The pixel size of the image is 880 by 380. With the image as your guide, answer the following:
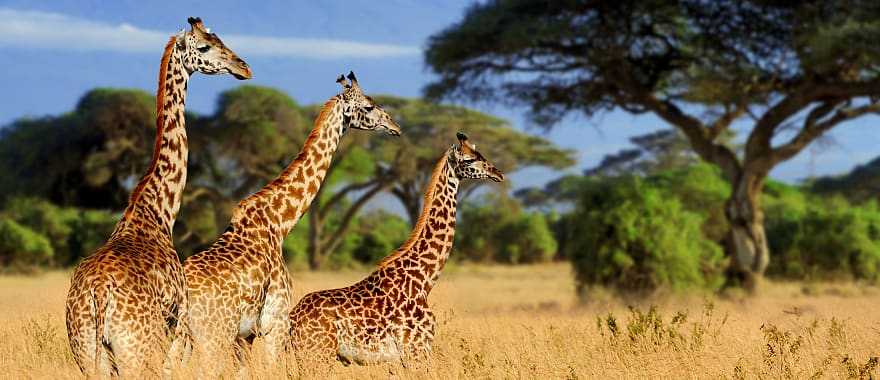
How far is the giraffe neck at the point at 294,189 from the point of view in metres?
6.42

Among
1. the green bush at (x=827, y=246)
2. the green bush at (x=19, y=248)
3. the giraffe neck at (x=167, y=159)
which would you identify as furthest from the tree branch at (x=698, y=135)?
the green bush at (x=19, y=248)

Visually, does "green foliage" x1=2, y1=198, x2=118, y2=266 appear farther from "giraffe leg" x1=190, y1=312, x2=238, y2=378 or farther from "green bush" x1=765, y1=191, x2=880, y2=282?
"giraffe leg" x1=190, y1=312, x2=238, y2=378

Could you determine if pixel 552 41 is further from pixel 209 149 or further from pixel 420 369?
pixel 420 369

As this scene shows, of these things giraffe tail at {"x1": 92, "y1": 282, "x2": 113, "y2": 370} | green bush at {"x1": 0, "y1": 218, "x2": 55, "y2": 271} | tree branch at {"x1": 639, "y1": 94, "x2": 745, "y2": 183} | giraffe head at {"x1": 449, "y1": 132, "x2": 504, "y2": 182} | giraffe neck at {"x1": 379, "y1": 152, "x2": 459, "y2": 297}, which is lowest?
green bush at {"x1": 0, "y1": 218, "x2": 55, "y2": 271}

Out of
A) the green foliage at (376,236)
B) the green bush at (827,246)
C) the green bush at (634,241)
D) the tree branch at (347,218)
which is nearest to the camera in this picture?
the green bush at (634,241)

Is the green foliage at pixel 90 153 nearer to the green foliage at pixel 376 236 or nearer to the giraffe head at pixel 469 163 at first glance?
the green foliage at pixel 376 236

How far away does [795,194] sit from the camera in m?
39.6

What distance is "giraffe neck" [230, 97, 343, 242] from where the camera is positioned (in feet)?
21.1

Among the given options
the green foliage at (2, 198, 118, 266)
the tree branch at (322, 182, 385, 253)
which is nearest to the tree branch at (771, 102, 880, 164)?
the tree branch at (322, 182, 385, 253)

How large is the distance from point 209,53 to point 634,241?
490 inches

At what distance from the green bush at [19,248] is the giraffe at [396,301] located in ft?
83.0

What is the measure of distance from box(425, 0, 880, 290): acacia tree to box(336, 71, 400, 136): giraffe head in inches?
534

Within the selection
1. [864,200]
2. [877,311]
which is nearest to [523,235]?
[864,200]

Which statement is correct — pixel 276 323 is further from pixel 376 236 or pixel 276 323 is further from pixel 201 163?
pixel 376 236
